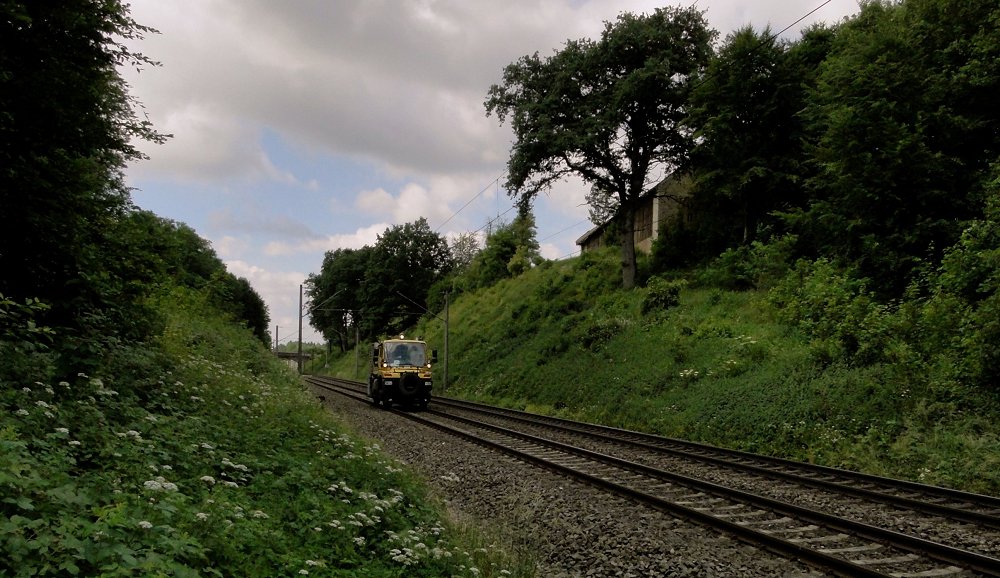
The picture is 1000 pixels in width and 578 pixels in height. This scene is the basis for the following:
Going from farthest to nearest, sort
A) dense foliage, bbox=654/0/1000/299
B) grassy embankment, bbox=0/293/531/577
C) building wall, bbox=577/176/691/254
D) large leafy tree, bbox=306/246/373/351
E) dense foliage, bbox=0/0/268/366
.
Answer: large leafy tree, bbox=306/246/373/351
building wall, bbox=577/176/691/254
dense foliage, bbox=654/0/1000/299
dense foliage, bbox=0/0/268/366
grassy embankment, bbox=0/293/531/577

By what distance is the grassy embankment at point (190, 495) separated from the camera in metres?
→ 3.44

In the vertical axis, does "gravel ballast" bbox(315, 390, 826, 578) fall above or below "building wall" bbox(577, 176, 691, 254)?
below

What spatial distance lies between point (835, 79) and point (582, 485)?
1778cm

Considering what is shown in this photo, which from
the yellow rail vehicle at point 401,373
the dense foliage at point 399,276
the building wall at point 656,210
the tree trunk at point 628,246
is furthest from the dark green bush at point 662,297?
the dense foliage at point 399,276

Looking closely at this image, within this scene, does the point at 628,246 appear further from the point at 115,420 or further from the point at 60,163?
the point at 115,420

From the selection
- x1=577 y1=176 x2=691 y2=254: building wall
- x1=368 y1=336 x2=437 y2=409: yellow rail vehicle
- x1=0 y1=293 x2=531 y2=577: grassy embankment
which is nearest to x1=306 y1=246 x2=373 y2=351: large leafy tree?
x1=577 y1=176 x2=691 y2=254: building wall

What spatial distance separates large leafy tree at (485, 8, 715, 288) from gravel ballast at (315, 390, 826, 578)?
20.6 m

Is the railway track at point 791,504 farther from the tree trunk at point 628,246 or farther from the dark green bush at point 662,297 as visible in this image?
the tree trunk at point 628,246

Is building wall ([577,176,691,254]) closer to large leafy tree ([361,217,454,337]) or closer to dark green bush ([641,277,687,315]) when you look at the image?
dark green bush ([641,277,687,315])

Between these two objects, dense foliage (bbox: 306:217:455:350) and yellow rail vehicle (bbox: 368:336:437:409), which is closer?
yellow rail vehicle (bbox: 368:336:437:409)

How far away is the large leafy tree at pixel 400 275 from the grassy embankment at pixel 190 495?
57.6m

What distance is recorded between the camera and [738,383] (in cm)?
1683

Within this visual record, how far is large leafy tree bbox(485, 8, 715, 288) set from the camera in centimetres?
2856

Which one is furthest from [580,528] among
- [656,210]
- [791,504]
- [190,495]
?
[656,210]
